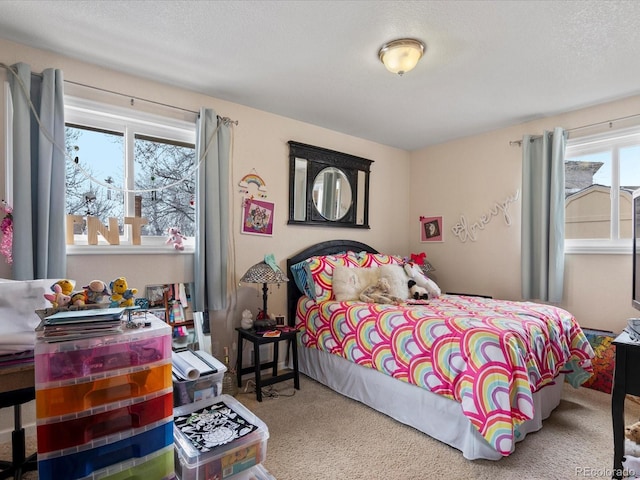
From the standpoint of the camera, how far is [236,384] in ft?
9.38

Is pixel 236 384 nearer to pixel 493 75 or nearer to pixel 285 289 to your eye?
pixel 285 289

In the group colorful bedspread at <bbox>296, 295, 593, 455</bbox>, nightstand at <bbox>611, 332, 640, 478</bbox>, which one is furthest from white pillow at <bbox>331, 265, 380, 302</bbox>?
nightstand at <bbox>611, 332, 640, 478</bbox>

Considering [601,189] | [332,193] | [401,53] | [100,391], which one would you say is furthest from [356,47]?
[601,189]

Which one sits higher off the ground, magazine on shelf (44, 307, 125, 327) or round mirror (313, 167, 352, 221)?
round mirror (313, 167, 352, 221)

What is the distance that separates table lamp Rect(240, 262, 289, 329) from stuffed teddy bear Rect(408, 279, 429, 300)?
1202 mm

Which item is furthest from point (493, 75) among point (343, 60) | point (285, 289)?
point (285, 289)

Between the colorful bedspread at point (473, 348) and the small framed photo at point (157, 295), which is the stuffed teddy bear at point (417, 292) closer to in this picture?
the colorful bedspread at point (473, 348)

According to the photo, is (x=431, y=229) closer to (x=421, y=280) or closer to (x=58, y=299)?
(x=421, y=280)

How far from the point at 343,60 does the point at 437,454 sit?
8.15 ft

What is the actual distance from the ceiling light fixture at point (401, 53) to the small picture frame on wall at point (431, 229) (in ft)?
7.75

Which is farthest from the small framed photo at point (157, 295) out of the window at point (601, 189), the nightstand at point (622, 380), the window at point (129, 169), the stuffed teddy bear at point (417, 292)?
the window at point (601, 189)

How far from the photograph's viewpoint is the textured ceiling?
1814mm

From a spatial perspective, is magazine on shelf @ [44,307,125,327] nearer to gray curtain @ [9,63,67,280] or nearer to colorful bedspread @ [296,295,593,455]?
gray curtain @ [9,63,67,280]

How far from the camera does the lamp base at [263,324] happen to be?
2844mm
